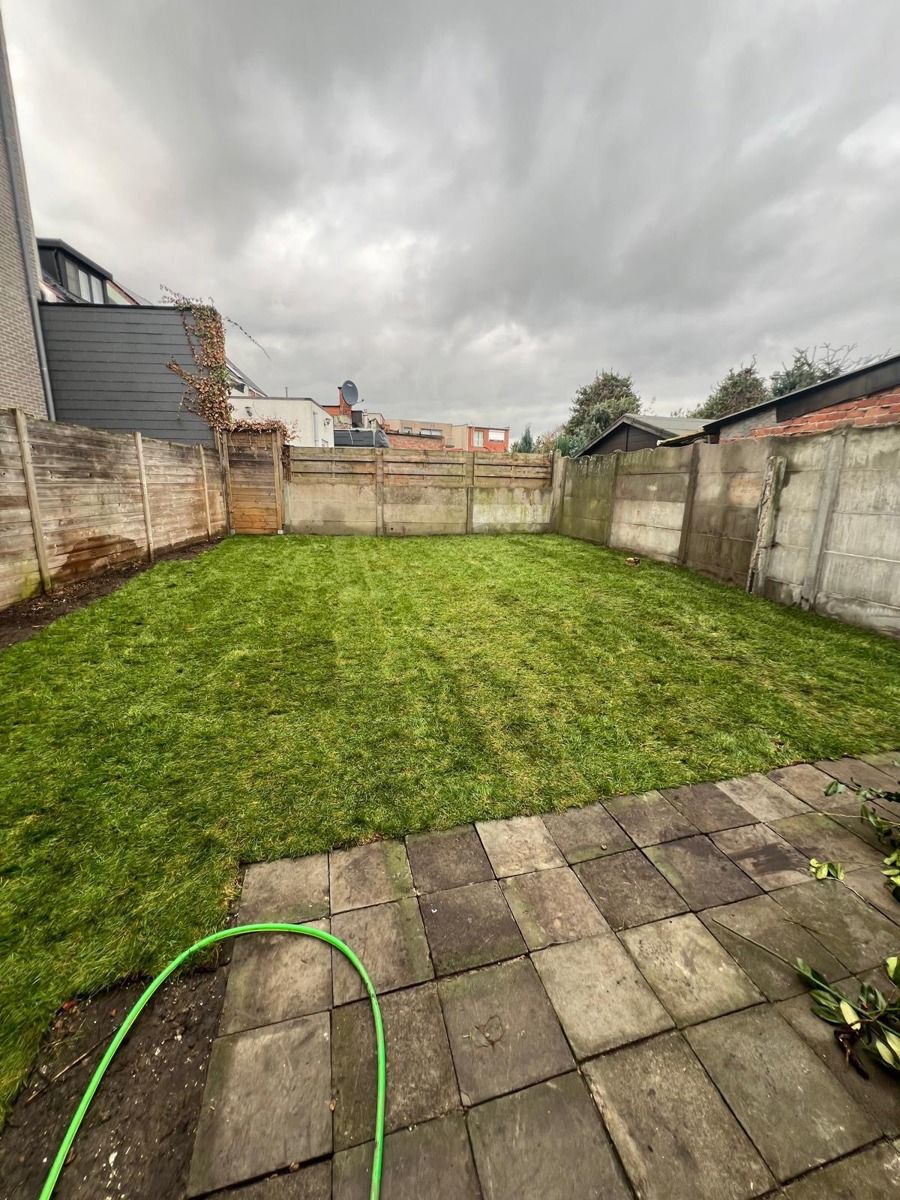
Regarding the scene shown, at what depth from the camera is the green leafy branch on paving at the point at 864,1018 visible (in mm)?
1315

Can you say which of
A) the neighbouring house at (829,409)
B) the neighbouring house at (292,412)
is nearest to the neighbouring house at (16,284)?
the neighbouring house at (292,412)

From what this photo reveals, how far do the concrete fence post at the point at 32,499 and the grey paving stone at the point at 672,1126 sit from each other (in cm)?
614

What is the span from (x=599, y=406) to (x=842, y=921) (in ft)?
96.3

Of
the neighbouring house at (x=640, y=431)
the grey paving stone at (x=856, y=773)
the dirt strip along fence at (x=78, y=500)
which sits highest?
the neighbouring house at (x=640, y=431)

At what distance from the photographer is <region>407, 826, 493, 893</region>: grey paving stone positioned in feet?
6.30

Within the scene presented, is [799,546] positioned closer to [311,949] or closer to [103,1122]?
[311,949]

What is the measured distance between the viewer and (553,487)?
1095 cm

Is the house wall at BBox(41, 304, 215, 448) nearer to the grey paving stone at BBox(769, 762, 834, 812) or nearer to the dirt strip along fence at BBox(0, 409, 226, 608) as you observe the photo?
the dirt strip along fence at BBox(0, 409, 226, 608)

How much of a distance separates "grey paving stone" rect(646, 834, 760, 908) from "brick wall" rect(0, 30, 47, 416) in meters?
11.9

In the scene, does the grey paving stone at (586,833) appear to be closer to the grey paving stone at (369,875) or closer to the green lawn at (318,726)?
the green lawn at (318,726)

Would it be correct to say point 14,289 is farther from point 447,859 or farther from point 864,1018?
point 864,1018

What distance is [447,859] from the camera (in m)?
2.03

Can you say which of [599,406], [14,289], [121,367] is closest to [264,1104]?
[121,367]

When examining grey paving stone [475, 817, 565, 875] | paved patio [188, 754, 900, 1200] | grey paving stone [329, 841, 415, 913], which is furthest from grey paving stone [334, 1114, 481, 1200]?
grey paving stone [475, 817, 565, 875]
